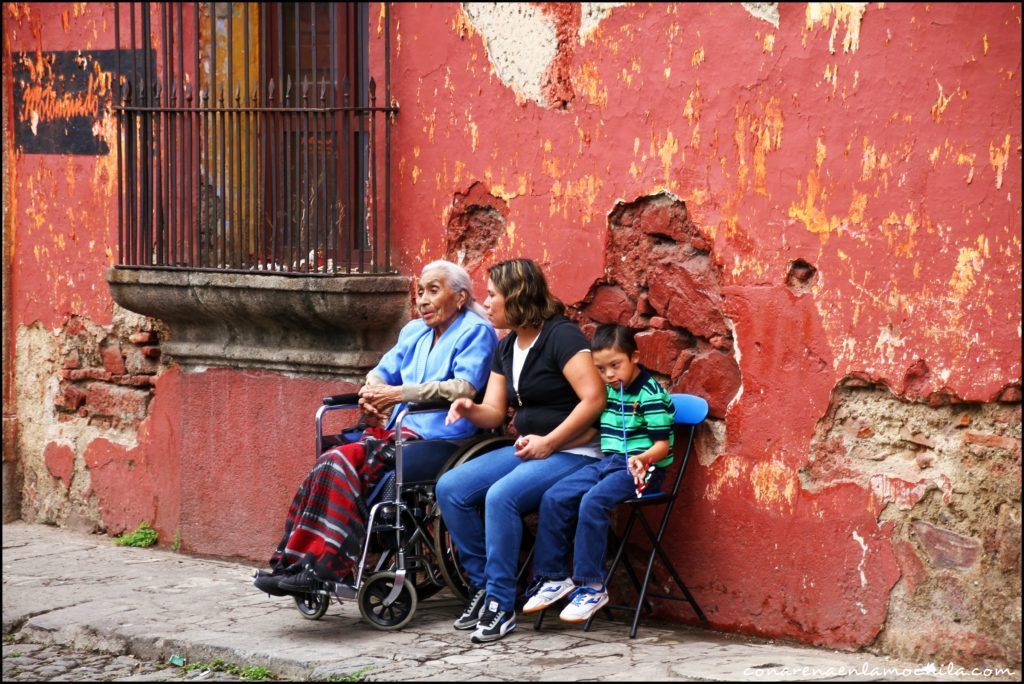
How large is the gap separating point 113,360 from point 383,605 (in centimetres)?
304

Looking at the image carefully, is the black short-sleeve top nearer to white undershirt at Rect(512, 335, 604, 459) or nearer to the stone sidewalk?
white undershirt at Rect(512, 335, 604, 459)

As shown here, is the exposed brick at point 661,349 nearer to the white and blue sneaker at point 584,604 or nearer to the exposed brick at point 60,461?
the white and blue sneaker at point 584,604

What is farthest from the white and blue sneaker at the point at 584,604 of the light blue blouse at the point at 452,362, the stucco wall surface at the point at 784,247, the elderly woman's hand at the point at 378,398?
the elderly woman's hand at the point at 378,398

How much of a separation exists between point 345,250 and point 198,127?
1105 millimetres

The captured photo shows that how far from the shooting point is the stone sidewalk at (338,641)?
5.23 m

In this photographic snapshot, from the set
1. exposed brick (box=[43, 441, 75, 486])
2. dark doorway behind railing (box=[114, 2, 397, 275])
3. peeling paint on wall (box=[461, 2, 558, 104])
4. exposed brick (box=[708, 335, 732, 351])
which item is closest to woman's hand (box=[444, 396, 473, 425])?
exposed brick (box=[708, 335, 732, 351])

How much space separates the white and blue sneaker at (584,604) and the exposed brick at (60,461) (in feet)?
12.8

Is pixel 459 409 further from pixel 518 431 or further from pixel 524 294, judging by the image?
pixel 524 294

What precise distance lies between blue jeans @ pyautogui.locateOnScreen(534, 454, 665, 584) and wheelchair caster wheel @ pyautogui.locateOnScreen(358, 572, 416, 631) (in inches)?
22.7

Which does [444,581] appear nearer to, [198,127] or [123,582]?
[123,582]

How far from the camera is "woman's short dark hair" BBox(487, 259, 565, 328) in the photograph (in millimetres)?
5992

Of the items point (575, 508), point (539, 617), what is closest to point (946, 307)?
point (575, 508)

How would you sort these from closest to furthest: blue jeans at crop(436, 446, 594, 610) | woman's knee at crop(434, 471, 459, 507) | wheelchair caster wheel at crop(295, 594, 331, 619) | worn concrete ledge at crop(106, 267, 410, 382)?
1. blue jeans at crop(436, 446, 594, 610)
2. woman's knee at crop(434, 471, 459, 507)
3. wheelchair caster wheel at crop(295, 594, 331, 619)
4. worn concrete ledge at crop(106, 267, 410, 382)

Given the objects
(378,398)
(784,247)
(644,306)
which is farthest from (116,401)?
(784,247)
